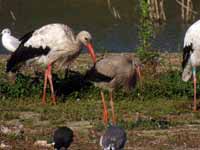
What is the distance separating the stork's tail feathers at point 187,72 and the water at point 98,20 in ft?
24.6

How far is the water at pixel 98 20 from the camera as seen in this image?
23328mm

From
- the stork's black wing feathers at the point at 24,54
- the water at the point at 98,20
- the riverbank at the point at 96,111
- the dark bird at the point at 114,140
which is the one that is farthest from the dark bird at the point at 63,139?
the water at the point at 98,20

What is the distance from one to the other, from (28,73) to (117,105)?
2.90 m

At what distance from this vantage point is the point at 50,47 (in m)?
13.2

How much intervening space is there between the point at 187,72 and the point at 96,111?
7.15 ft

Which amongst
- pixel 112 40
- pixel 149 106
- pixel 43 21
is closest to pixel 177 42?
pixel 112 40

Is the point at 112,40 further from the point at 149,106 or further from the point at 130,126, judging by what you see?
the point at 130,126

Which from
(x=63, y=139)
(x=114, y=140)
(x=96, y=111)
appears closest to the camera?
(x=114, y=140)

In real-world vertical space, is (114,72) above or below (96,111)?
above

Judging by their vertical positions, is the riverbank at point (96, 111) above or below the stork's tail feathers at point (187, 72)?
below

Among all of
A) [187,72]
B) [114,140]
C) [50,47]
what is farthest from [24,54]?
[114,140]

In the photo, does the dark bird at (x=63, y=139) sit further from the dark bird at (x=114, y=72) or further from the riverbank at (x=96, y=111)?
the dark bird at (x=114, y=72)

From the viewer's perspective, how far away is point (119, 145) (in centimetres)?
615

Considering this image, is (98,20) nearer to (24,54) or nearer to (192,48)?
(24,54)
